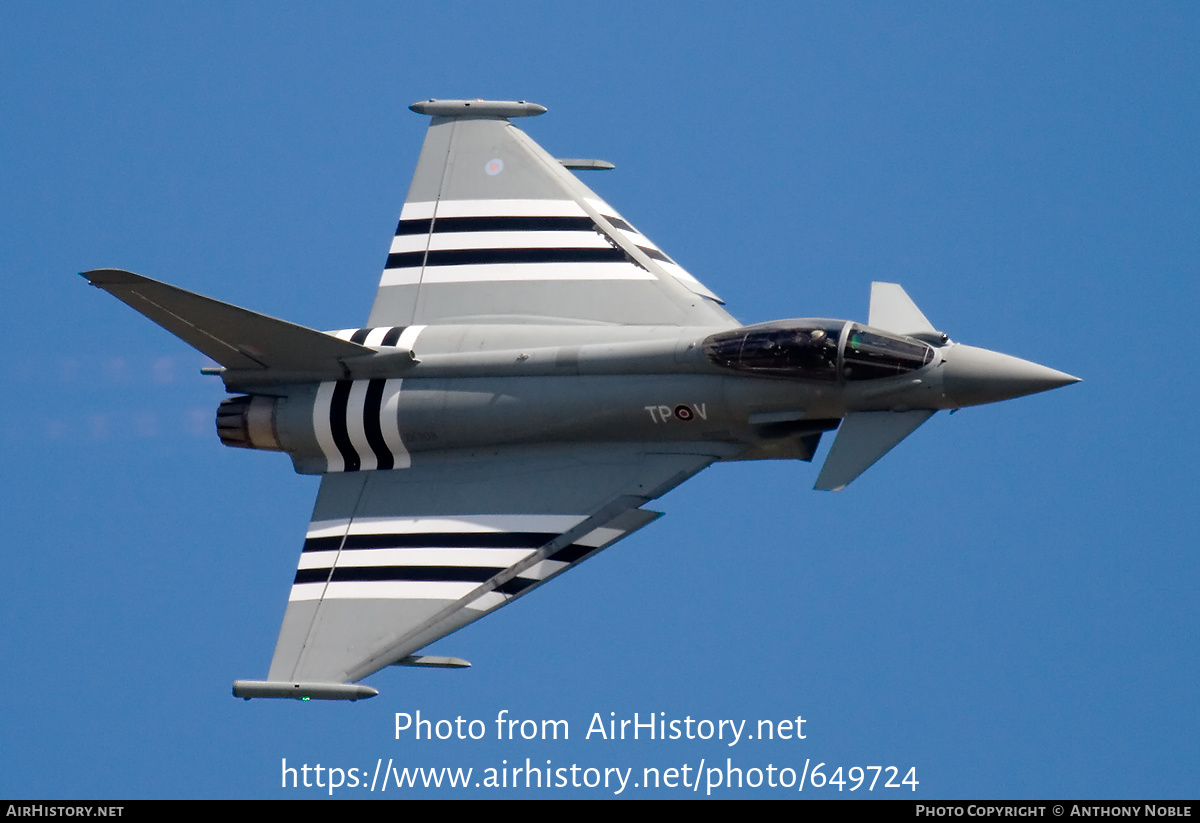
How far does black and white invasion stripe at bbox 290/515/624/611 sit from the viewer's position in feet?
92.7

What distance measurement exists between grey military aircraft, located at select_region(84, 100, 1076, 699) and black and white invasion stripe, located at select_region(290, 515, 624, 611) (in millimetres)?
24

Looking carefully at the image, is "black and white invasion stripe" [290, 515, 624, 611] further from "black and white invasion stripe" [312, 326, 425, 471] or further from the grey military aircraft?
"black and white invasion stripe" [312, 326, 425, 471]

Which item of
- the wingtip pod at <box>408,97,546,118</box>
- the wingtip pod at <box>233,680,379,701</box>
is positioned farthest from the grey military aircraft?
the wingtip pod at <box>408,97,546,118</box>

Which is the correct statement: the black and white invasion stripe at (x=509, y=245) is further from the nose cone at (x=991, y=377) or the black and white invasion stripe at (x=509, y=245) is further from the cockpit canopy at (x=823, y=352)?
the nose cone at (x=991, y=377)

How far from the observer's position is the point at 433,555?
2873cm

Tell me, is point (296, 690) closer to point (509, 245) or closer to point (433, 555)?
point (433, 555)

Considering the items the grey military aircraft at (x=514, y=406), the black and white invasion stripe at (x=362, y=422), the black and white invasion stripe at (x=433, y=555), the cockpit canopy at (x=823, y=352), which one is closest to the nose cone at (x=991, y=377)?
the grey military aircraft at (x=514, y=406)

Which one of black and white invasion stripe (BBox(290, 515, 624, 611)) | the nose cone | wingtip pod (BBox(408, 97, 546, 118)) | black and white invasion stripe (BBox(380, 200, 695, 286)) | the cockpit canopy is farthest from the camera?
wingtip pod (BBox(408, 97, 546, 118))

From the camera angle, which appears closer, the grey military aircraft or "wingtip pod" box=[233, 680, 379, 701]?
"wingtip pod" box=[233, 680, 379, 701]

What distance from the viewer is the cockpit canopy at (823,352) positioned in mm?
27516

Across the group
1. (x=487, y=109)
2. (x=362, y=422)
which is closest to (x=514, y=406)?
(x=362, y=422)

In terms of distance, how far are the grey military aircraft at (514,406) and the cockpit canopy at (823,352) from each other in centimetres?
3
